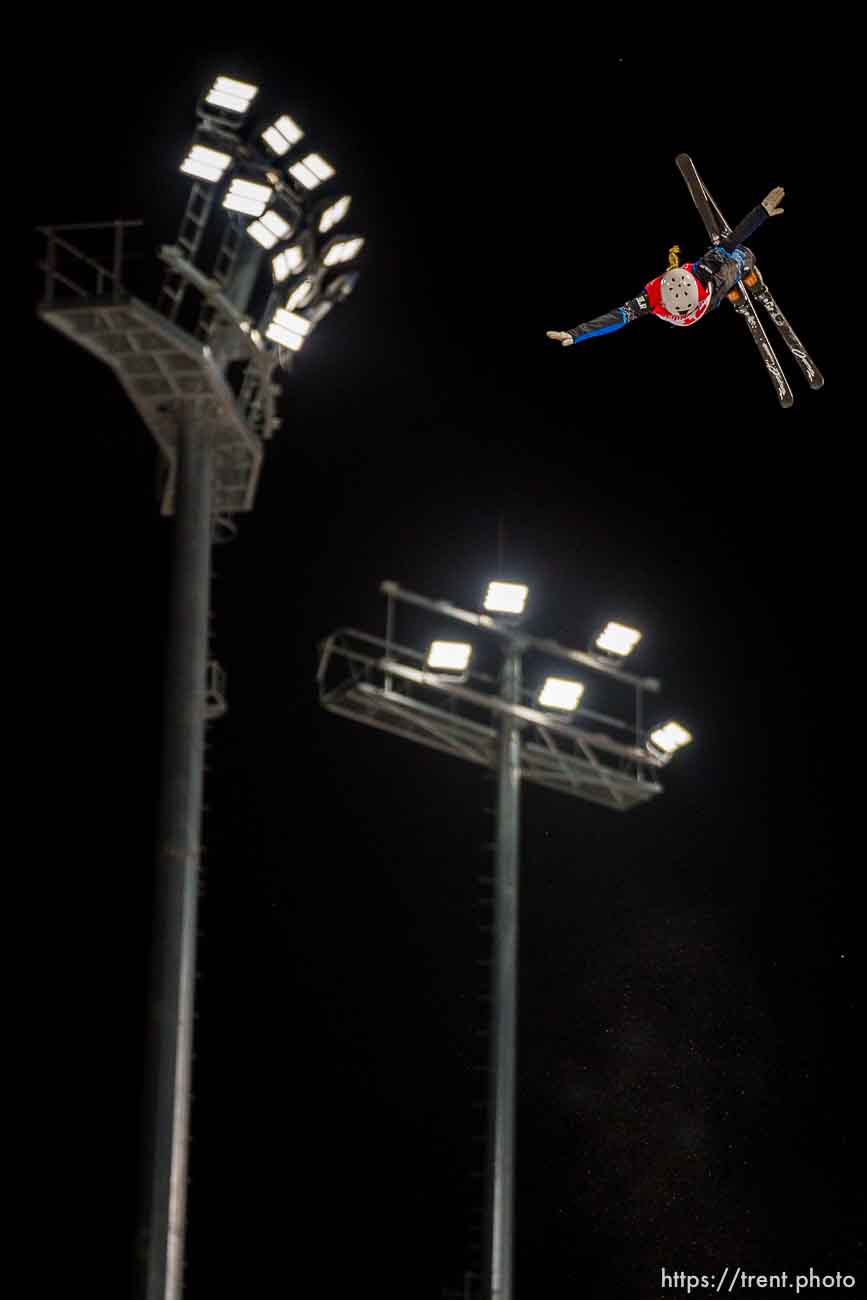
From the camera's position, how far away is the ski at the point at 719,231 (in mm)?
11609

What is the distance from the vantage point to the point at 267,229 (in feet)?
65.2

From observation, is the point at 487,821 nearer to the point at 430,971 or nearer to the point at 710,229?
the point at 430,971

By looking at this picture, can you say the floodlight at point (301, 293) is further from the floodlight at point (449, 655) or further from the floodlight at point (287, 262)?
the floodlight at point (449, 655)

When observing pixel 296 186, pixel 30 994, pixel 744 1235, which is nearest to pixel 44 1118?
pixel 30 994

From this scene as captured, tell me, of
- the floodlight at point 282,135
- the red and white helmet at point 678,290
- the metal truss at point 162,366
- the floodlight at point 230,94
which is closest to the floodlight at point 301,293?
the metal truss at point 162,366

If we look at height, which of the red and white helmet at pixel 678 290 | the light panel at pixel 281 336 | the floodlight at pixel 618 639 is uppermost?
the light panel at pixel 281 336

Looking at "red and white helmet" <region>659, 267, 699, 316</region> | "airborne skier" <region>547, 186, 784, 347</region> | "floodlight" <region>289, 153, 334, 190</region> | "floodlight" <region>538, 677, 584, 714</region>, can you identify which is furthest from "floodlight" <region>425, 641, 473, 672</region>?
"red and white helmet" <region>659, 267, 699, 316</region>

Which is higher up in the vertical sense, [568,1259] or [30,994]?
[30,994]

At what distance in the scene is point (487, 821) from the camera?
99.9ft

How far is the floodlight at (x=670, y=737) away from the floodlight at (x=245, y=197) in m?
8.05

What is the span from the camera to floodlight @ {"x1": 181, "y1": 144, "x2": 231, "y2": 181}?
64.0 ft

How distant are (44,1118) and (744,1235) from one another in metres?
8.47

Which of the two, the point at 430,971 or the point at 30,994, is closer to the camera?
the point at 30,994

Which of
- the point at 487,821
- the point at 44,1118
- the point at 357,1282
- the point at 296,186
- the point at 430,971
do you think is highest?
the point at 296,186
